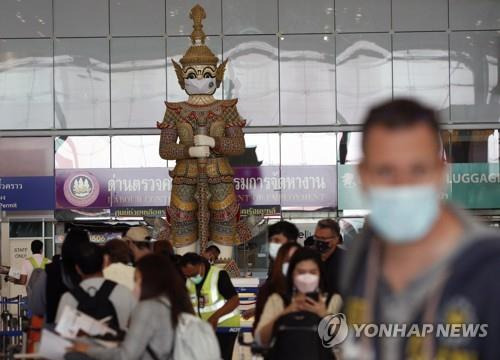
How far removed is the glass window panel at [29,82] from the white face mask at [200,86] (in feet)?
27.1

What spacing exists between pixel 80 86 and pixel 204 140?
8665 mm

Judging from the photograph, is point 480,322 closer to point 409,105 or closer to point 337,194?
point 409,105

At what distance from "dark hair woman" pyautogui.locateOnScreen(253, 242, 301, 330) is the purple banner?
15.2m

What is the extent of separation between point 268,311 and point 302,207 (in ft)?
52.6

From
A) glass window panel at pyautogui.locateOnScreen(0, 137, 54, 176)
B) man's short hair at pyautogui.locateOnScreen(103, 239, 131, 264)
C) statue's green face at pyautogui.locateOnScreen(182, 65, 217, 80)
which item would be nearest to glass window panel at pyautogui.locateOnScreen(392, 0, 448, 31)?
glass window panel at pyautogui.locateOnScreen(0, 137, 54, 176)

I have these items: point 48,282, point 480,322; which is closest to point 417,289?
point 480,322

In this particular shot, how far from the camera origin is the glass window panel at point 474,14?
21844 mm

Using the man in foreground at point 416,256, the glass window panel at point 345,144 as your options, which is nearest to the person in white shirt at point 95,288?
the man in foreground at point 416,256

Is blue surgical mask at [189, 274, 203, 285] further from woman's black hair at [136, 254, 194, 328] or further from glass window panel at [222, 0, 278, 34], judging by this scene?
glass window panel at [222, 0, 278, 34]

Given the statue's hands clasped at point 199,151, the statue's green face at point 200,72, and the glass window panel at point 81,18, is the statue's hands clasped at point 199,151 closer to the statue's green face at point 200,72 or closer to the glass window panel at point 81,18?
the statue's green face at point 200,72

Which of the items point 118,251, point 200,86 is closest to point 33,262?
point 200,86

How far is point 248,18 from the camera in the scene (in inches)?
869

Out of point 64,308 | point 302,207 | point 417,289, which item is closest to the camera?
point 417,289

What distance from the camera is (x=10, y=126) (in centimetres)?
2211
